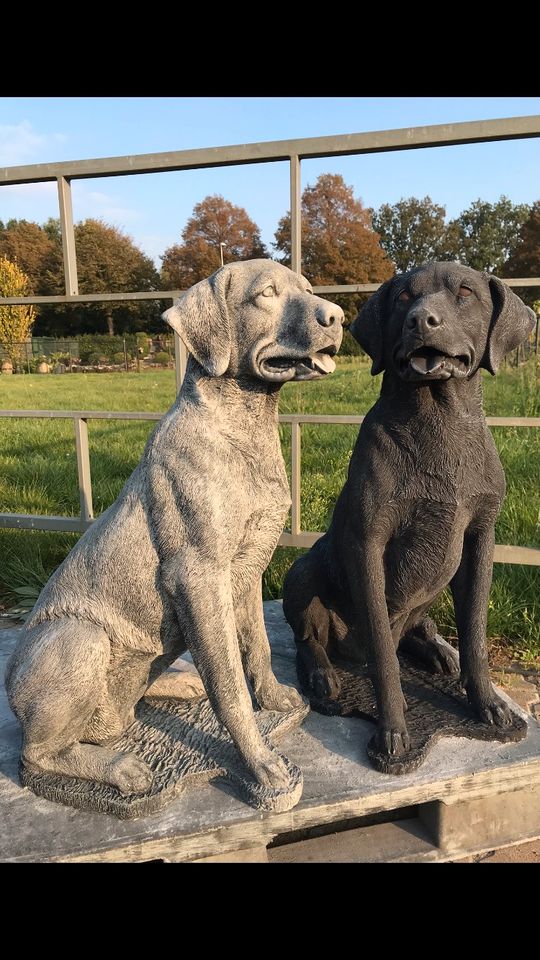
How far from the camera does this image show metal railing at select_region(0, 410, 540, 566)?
10.2ft

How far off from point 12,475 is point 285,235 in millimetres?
3437

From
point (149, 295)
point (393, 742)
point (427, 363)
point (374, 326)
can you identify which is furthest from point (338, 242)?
point (393, 742)

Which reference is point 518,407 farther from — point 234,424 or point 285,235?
point 234,424

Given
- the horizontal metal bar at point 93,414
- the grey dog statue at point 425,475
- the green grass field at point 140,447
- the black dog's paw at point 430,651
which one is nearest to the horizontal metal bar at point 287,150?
the green grass field at point 140,447

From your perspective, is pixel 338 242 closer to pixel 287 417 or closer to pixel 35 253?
pixel 287 417

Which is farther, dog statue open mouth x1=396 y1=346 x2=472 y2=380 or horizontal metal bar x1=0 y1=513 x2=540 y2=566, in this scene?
horizontal metal bar x1=0 y1=513 x2=540 y2=566

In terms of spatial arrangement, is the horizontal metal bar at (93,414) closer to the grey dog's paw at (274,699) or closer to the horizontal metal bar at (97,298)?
the horizontal metal bar at (97,298)

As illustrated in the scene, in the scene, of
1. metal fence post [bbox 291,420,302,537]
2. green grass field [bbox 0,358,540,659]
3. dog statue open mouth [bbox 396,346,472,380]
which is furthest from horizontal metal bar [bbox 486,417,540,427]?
dog statue open mouth [bbox 396,346,472,380]

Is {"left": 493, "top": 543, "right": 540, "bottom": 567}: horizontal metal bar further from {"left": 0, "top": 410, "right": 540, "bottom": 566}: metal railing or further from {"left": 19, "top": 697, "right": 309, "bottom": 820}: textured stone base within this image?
{"left": 19, "top": 697, "right": 309, "bottom": 820}: textured stone base

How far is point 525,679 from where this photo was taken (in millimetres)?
3182

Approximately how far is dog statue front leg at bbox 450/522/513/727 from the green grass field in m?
1.38

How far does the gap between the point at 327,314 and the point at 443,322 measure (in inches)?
12.8

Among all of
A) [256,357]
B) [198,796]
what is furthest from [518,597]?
[256,357]

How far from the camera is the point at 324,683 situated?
7.51 feet
